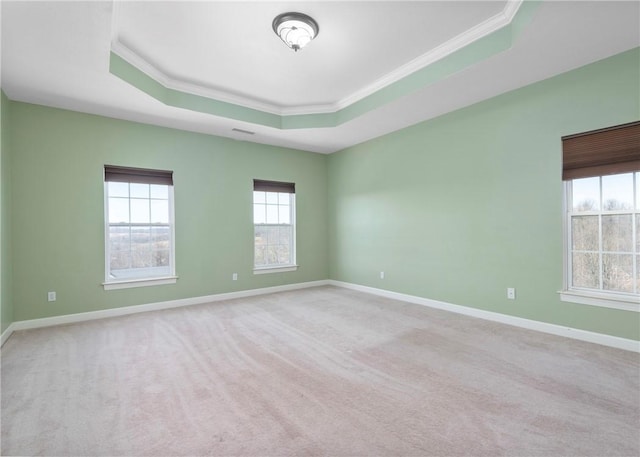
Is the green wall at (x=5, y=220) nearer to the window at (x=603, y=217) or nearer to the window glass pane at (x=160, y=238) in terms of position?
the window glass pane at (x=160, y=238)

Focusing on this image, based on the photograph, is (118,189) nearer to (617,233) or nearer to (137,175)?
(137,175)

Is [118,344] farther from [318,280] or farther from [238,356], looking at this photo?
[318,280]

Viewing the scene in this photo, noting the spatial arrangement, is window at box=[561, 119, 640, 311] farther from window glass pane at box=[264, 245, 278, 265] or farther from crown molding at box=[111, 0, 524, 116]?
window glass pane at box=[264, 245, 278, 265]

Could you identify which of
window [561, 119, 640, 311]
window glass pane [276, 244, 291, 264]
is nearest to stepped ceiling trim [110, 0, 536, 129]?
window [561, 119, 640, 311]

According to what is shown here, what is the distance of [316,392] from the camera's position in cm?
222

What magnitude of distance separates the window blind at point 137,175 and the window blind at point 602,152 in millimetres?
5107

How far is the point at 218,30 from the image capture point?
2.85 meters

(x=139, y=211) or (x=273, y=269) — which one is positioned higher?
(x=139, y=211)

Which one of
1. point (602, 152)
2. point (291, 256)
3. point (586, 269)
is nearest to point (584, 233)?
point (586, 269)

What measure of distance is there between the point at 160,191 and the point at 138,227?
621 mm

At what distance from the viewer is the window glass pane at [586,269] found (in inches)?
123

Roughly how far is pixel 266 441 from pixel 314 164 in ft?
17.3

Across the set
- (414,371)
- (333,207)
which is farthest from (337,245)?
(414,371)

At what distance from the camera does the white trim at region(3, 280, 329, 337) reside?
3746mm
